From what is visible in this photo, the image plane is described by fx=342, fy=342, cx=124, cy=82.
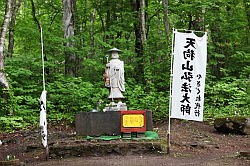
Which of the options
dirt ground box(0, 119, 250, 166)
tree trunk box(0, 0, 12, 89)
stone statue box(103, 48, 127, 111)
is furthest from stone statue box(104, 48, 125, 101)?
tree trunk box(0, 0, 12, 89)

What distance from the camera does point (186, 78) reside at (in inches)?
324

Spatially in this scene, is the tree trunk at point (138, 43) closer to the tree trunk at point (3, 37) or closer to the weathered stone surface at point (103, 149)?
the tree trunk at point (3, 37)

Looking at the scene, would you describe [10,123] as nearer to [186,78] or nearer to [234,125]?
[186,78]

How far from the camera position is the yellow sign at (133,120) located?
868 centimetres

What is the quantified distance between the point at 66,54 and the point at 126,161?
949cm

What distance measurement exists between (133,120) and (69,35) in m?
8.02

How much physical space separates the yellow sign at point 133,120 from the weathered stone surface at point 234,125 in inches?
140

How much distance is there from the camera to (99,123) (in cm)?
906

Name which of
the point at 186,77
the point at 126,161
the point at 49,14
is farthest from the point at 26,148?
the point at 49,14

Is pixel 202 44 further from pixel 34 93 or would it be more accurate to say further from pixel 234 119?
pixel 34 93

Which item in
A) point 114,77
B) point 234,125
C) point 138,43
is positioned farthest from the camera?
point 138,43

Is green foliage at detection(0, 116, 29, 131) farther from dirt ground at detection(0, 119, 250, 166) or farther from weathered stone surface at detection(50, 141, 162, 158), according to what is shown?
weathered stone surface at detection(50, 141, 162, 158)

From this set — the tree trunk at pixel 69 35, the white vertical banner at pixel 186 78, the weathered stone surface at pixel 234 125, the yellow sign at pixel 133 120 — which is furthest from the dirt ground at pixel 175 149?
the tree trunk at pixel 69 35

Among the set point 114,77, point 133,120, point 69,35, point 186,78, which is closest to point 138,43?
point 69,35
